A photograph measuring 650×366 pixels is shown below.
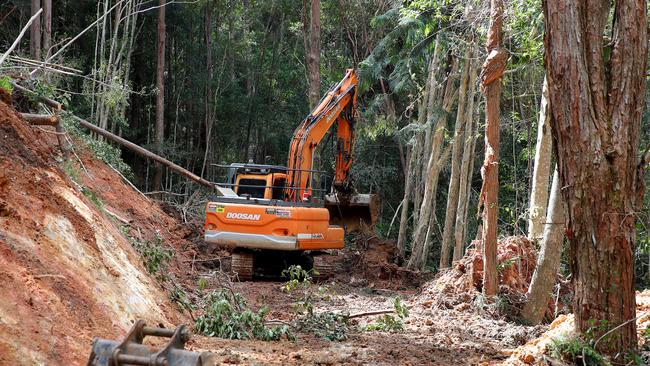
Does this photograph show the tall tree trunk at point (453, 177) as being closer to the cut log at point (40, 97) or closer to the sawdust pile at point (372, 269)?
the sawdust pile at point (372, 269)

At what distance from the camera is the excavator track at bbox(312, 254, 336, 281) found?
51.2 feet

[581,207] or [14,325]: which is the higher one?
[581,207]

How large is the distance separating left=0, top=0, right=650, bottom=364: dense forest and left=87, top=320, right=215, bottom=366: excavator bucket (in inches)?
160

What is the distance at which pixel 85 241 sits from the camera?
7316 millimetres

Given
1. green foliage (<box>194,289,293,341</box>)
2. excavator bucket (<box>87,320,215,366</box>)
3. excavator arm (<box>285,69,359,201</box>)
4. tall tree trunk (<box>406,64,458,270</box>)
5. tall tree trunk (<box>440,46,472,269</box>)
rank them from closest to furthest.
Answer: excavator bucket (<box>87,320,215,366</box>) < green foliage (<box>194,289,293,341</box>) < excavator arm (<box>285,69,359,201</box>) < tall tree trunk (<box>440,46,472,269</box>) < tall tree trunk (<box>406,64,458,270</box>)

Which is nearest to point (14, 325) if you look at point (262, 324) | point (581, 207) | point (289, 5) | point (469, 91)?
point (262, 324)

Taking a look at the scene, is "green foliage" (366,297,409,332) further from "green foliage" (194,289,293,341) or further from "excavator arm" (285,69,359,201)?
"excavator arm" (285,69,359,201)

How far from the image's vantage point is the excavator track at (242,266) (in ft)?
50.0

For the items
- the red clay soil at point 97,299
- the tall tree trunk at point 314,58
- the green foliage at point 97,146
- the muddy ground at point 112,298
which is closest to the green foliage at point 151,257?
the muddy ground at point 112,298

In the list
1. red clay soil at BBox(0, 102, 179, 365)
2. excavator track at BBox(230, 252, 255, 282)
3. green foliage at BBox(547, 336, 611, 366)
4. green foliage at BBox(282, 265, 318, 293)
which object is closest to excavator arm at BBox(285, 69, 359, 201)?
excavator track at BBox(230, 252, 255, 282)

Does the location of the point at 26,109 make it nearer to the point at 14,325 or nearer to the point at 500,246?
the point at 14,325

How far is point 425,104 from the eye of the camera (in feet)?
74.7

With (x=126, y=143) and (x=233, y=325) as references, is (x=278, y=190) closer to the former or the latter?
(x=126, y=143)

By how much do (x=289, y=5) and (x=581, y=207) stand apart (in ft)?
92.4
